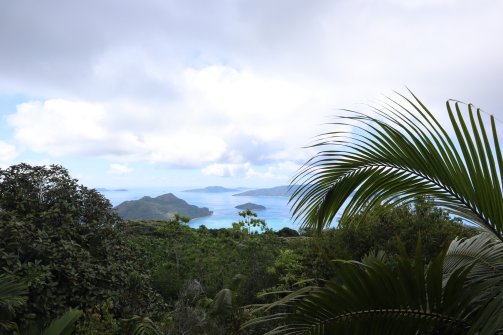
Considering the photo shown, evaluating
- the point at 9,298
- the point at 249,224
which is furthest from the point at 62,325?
the point at 249,224

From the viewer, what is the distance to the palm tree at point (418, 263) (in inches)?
77.1

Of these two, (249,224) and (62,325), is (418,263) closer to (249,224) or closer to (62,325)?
(62,325)

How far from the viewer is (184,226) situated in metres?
10.4

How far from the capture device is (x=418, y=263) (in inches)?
75.0

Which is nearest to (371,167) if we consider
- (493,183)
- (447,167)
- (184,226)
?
(447,167)

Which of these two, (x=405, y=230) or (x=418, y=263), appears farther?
(x=405, y=230)

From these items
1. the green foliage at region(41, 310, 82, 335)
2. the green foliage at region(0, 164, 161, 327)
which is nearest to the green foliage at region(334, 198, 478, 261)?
the green foliage at region(0, 164, 161, 327)

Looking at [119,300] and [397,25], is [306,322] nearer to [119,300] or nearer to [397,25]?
[119,300]

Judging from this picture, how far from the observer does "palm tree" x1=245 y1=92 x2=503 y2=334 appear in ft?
6.42

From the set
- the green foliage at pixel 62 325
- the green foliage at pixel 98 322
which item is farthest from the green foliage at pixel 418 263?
the green foliage at pixel 98 322

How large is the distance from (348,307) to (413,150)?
3.16 ft

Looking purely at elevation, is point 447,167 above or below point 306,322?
above

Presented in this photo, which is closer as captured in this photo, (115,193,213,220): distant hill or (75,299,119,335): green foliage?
(75,299,119,335): green foliage

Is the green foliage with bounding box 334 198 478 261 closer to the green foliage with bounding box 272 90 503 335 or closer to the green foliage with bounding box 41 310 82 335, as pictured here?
the green foliage with bounding box 41 310 82 335
